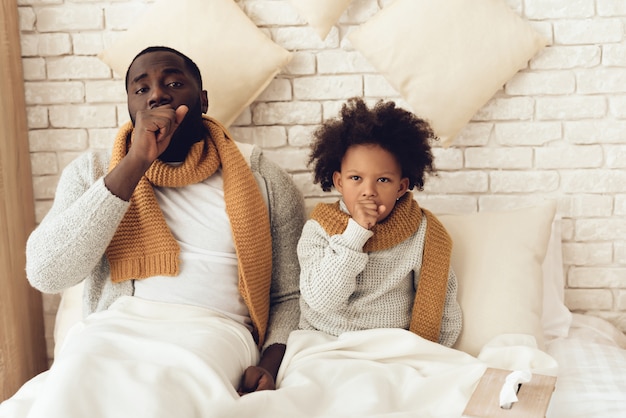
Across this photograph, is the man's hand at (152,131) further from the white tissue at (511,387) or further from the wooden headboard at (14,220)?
the white tissue at (511,387)

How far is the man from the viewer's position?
5.30 ft

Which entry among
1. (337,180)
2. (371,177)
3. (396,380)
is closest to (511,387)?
(396,380)

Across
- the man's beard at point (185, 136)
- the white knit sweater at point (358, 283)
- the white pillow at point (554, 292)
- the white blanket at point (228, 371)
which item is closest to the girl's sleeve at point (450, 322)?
the white knit sweater at point (358, 283)

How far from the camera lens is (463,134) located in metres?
2.14

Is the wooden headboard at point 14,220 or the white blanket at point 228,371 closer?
the white blanket at point 228,371

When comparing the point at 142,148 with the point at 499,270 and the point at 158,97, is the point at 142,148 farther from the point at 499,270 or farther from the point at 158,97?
the point at 499,270

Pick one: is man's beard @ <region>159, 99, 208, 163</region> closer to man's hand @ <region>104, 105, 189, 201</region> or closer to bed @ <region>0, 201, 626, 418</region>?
man's hand @ <region>104, 105, 189, 201</region>

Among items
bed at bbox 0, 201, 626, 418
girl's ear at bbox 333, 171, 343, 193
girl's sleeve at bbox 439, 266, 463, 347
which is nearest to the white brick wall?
bed at bbox 0, 201, 626, 418

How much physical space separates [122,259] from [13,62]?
823 millimetres

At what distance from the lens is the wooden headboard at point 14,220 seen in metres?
2.02

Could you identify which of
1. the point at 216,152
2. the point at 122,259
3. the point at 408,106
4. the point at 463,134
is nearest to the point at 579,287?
the point at 463,134

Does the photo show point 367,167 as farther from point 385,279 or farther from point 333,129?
point 385,279

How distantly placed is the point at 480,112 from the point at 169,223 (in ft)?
3.40

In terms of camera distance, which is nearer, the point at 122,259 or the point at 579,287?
the point at 122,259
